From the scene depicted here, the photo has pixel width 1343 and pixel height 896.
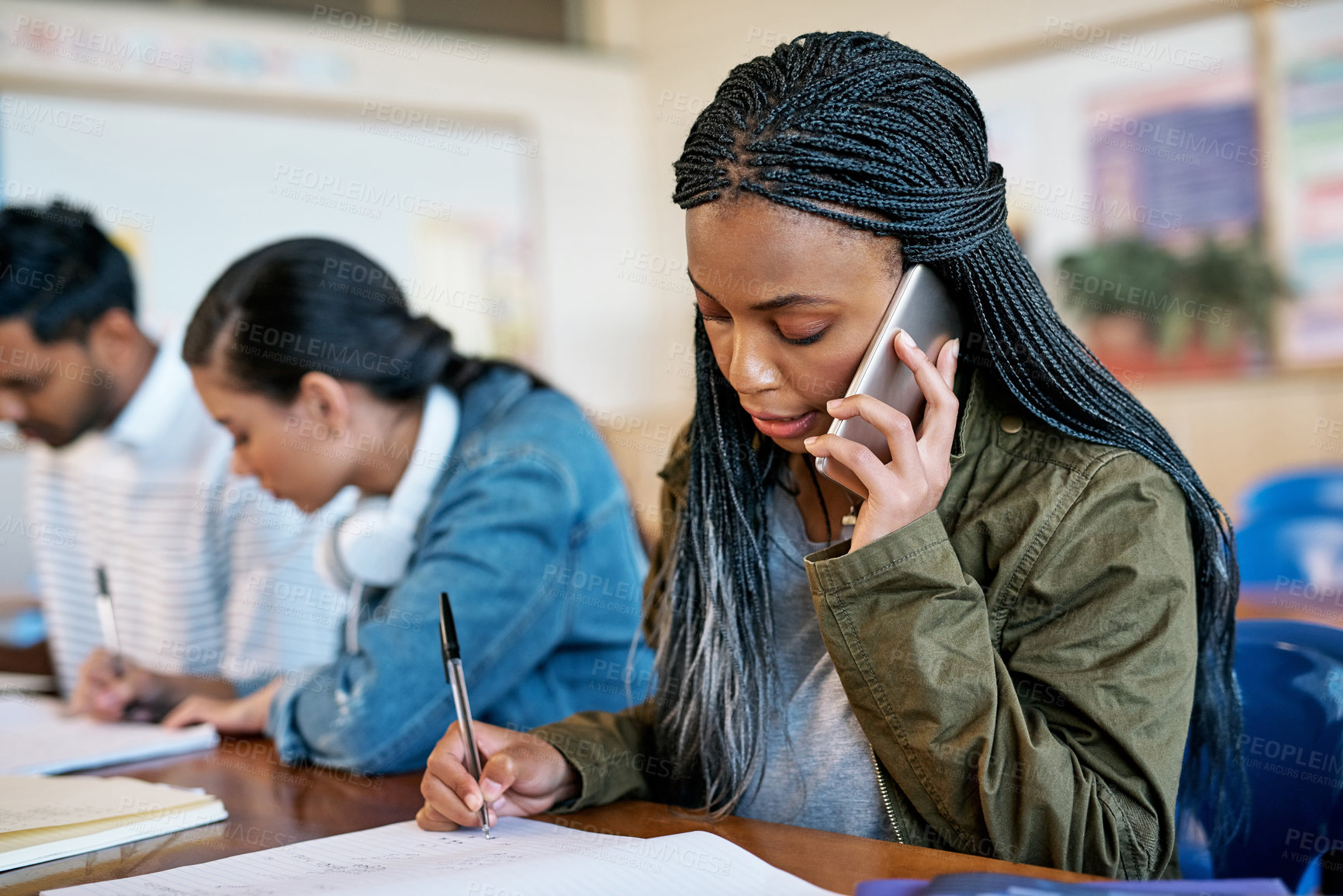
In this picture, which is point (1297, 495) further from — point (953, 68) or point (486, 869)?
point (953, 68)

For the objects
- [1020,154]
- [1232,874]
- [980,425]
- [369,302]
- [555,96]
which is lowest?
[1232,874]

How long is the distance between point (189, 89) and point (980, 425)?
14.0 ft

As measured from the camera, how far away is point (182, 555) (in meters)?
2.08

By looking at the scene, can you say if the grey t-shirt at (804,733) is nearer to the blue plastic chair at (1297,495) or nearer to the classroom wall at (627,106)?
the blue plastic chair at (1297,495)

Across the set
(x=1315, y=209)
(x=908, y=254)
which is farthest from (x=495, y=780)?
(x=1315, y=209)

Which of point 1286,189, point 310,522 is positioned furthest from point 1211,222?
point 310,522

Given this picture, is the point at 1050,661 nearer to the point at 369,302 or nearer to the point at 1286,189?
the point at 369,302

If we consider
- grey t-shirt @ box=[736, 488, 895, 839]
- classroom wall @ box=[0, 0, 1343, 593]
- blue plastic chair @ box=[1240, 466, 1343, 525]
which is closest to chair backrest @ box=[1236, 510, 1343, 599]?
blue plastic chair @ box=[1240, 466, 1343, 525]

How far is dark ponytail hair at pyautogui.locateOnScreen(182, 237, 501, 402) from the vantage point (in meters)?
1.54

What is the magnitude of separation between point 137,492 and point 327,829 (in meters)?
1.30

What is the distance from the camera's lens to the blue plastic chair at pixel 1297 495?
2711mm

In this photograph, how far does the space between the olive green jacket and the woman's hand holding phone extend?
0.06 ft

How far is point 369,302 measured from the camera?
1.61 m

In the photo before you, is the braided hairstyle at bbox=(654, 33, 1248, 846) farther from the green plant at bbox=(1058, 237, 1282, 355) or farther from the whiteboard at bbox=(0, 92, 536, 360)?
the green plant at bbox=(1058, 237, 1282, 355)
